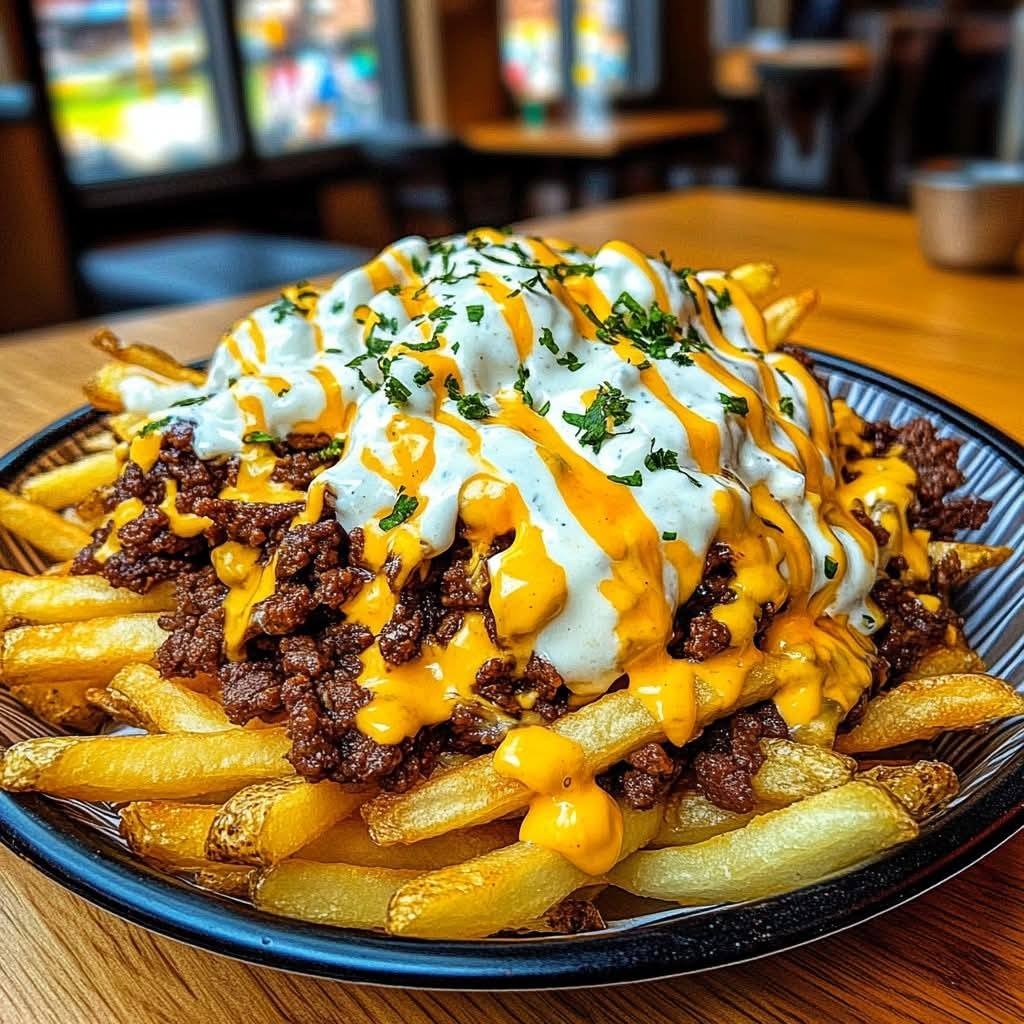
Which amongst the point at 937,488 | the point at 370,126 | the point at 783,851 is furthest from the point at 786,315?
the point at 370,126

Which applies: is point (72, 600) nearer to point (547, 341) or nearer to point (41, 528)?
point (41, 528)

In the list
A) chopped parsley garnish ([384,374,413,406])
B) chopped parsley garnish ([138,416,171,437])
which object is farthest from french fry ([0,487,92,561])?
chopped parsley garnish ([384,374,413,406])

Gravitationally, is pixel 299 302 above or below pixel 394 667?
above

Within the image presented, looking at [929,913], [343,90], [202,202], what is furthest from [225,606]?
[343,90]

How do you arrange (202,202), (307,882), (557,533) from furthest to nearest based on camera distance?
(202,202) < (557,533) < (307,882)

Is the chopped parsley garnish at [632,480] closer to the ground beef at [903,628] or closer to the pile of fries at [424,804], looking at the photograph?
the pile of fries at [424,804]

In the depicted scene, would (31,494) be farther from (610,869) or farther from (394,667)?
(610,869)

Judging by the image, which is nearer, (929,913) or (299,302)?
(929,913)

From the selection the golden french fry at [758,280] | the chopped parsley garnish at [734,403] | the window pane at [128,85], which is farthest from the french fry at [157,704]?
the window pane at [128,85]
